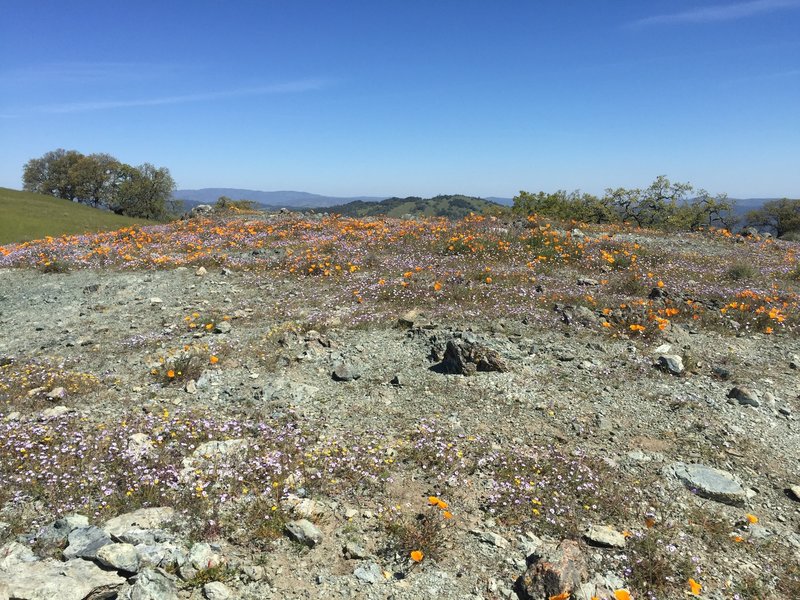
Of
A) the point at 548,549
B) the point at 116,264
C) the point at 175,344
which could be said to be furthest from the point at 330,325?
the point at 116,264

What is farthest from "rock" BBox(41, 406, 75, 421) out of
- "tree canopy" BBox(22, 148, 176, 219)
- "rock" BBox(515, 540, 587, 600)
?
"tree canopy" BBox(22, 148, 176, 219)

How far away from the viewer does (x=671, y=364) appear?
9.44 metres

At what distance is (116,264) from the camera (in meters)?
20.0

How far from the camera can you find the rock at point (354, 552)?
5.02 m

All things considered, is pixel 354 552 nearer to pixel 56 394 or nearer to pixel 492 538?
pixel 492 538

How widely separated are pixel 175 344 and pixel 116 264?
11779 mm

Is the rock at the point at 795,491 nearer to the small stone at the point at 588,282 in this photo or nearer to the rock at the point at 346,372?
the rock at the point at 346,372

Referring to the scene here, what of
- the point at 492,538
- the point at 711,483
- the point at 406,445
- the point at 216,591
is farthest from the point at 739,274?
the point at 216,591

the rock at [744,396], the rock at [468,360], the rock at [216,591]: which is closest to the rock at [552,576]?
the rock at [216,591]

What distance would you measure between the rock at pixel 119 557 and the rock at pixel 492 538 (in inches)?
142

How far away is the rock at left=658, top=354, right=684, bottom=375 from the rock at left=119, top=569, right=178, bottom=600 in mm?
9274

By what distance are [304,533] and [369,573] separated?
2.87ft

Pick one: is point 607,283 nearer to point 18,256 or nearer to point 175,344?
point 175,344

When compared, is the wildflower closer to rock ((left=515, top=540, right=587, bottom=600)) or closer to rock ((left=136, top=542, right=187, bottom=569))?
rock ((left=515, top=540, right=587, bottom=600))
